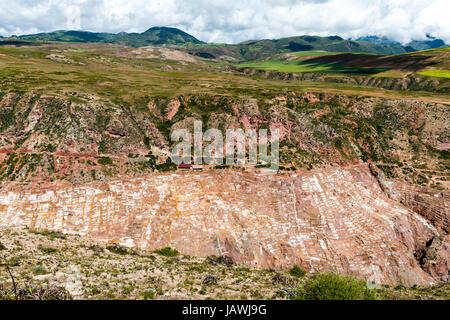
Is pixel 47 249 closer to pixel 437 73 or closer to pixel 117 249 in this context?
pixel 117 249

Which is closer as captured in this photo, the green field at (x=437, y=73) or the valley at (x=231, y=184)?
the valley at (x=231, y=184)

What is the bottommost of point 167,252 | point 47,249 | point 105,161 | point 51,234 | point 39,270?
point 167,252

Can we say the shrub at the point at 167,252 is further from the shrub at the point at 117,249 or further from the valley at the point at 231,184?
the shrub at the point at 117,249

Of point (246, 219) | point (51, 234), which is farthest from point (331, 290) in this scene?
point (51, 234)

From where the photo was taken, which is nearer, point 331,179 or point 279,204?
point 279,204

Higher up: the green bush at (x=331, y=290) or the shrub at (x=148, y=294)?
the green bush at (x=331, y=290)

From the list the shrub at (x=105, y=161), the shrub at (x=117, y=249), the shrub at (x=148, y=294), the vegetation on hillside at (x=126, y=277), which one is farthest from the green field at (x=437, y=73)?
the shrub at (x=148, y=294)

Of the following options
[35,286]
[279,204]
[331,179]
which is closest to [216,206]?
[279,204]

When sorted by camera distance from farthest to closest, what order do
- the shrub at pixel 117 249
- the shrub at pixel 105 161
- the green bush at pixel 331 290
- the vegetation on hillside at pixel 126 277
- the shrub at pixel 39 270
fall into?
the shrub at pixel 105 161, the shrub at pixel 117 249, the shrub at pixel 39 270, the vegetation on hillside at pixel 126 277, the green bush at pixel 331 290
